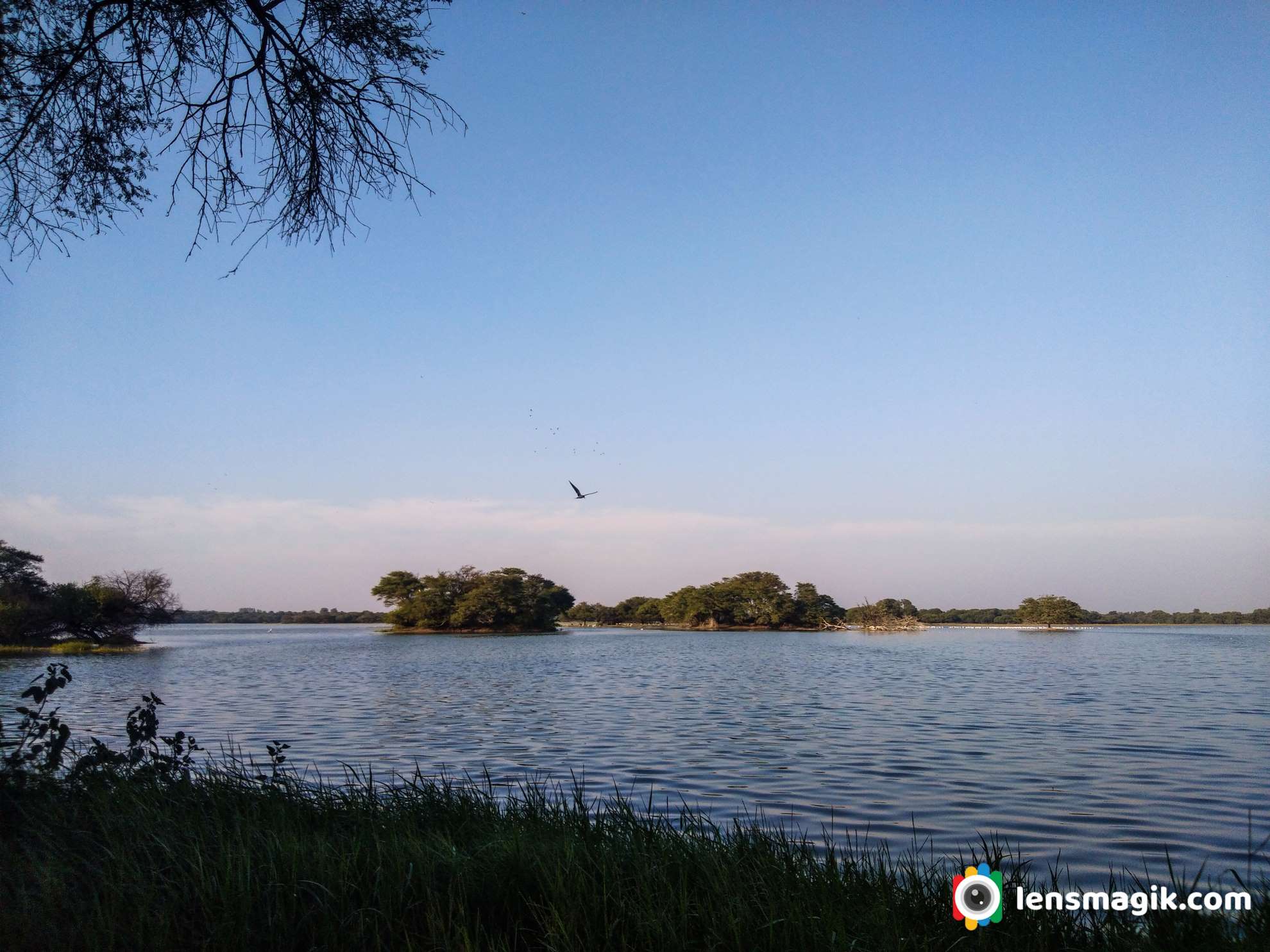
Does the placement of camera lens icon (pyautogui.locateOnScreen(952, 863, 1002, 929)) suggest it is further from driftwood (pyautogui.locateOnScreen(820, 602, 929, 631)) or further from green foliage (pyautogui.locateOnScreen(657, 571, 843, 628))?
green foliage (pyautogui.locateOnScreen(657, 571, 843, 628))

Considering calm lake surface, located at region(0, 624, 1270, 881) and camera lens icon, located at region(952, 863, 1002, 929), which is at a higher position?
camera lens icon, located at region(952, 863, 1002, 929)

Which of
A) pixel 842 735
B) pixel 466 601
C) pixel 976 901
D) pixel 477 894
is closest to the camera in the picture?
pixel 976 901

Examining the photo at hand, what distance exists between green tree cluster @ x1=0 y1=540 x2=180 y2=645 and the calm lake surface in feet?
46.8

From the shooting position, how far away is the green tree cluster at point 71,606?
4688 cm

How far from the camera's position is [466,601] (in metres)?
109

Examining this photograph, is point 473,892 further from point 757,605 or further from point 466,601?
point 757,605

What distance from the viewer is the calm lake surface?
28.7ft

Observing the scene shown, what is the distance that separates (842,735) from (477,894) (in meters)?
11.9

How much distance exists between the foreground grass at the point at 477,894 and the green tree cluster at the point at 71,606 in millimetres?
50146

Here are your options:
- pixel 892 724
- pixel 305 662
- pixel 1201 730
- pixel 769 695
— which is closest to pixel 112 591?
pixel 305 662

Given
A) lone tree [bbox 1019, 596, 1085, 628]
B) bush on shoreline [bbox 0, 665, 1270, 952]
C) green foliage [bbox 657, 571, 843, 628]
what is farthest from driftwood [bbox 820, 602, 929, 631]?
bush on shoreline [bbox 0, 665, 1270, 952]

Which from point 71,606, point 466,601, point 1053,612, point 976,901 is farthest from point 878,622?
point 976,901

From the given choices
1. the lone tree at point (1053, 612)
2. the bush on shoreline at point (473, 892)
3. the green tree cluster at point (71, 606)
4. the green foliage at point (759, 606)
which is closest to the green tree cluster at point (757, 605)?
the green foliage at point (759, 606)

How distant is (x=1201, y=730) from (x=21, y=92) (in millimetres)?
19471
